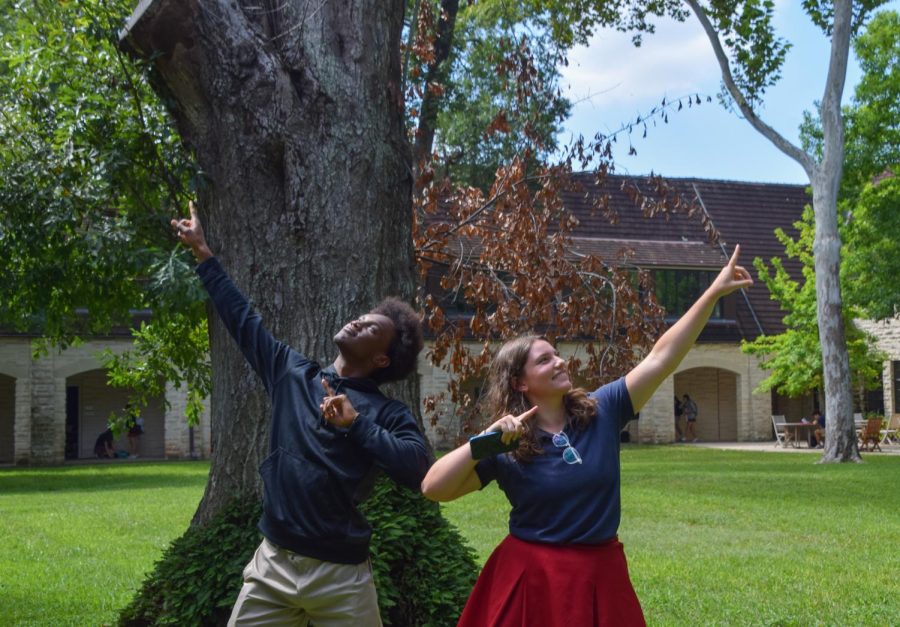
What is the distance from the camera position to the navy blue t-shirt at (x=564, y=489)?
11.7ft

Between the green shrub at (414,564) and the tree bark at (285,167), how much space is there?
665 millimetres

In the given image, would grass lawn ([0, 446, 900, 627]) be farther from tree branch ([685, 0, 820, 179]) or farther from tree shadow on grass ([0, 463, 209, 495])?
tree branch ([685, 0, 820, 179])

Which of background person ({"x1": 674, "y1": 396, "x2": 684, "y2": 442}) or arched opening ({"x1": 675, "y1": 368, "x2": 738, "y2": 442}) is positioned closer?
background person ({"x1": 674, "y1": 396, "x2": 684, "y2": 442})

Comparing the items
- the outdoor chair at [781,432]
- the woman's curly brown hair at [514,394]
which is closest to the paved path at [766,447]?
the outdoor chair at [781,432]

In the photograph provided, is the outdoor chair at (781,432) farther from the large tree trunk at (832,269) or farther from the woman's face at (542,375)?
the woman's face at (542,375)

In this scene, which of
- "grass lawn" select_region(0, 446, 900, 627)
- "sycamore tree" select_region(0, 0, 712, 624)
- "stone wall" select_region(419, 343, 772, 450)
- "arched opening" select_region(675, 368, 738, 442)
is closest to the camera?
"sycamore tree" select_region(0, 0, 712, 624)

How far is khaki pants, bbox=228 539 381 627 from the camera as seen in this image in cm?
375

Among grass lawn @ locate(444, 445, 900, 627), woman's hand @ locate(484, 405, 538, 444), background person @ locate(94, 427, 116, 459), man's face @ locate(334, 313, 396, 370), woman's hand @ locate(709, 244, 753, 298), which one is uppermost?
woman's hand @ locate(709, 244, 753, 298)

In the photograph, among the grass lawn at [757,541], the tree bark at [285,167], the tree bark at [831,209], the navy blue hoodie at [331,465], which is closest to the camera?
the navy blue hoodie at [331,465]

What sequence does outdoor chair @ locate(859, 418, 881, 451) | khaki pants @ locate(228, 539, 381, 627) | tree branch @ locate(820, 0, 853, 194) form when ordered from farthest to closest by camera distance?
outdoor chair @ locate(859, 418, 881, 451)
tree branch @ locate(820, 0, 853, 194)
khaki pants @ locate(228, 539, 381, 627)

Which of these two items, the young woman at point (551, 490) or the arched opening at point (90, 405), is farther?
the arched opening at point (90, 405)

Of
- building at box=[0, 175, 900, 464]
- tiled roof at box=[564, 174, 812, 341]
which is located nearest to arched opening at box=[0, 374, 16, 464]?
building at box=[0, 175, 900, 464]

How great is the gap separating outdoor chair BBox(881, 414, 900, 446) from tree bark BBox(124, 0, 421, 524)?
3019cm

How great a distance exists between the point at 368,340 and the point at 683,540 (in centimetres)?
838
